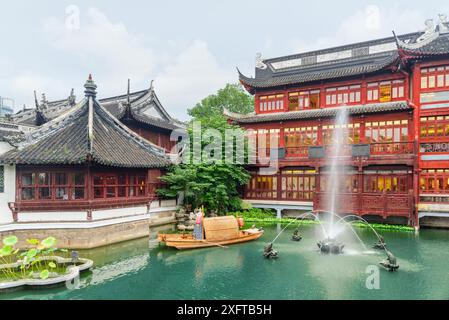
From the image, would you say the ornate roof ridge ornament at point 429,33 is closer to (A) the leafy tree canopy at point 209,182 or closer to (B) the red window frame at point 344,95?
(B) the red window frame at point 344,95

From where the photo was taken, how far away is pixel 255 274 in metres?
11.3

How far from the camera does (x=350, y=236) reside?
17.8 m

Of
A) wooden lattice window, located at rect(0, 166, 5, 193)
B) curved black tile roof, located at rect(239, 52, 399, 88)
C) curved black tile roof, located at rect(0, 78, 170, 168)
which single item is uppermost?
curved black tile roof, located at rect(239, 52, 399, 88)

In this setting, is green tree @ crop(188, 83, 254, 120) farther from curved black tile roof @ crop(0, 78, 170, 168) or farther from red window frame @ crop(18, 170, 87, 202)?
red window frame @ crop(18, 170, 87, 202)

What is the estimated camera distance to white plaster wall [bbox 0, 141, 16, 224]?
45.5 ft

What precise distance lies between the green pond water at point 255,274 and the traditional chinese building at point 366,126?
17.0 feet

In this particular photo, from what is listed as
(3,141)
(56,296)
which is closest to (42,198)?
(3,141)

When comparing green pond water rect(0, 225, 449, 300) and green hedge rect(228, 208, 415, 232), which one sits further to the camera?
green hedge rect(228, 208, 415, 232)

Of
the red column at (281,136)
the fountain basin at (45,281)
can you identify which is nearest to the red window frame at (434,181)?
the red column at (281,136)

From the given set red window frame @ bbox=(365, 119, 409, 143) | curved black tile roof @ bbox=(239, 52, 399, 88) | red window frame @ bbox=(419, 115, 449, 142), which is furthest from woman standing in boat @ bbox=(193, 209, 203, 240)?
curved black tile roof @ bbox=(239, 52, 399, 88)

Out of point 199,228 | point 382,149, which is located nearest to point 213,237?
point 199,228

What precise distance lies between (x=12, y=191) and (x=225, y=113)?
51.9 feet

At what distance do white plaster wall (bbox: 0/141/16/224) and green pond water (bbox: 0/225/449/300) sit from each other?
3.53m

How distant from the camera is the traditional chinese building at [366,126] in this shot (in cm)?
1966
